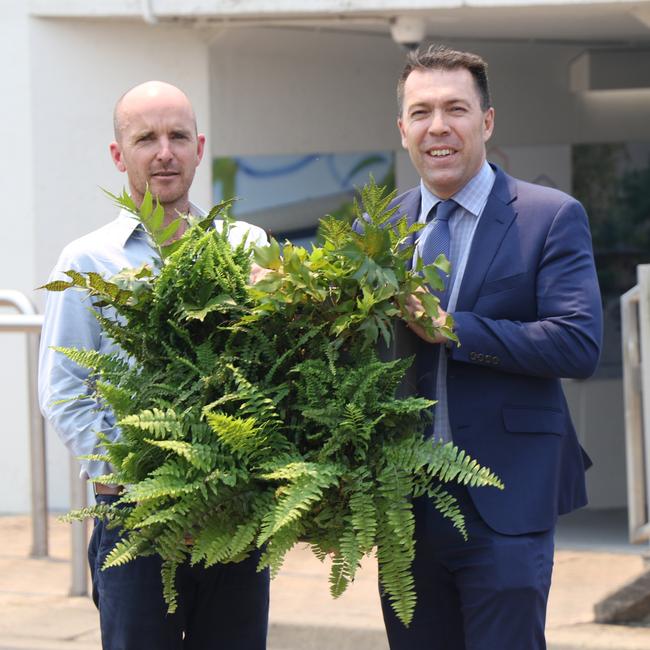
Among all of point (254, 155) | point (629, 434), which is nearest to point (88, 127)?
point (254, 155)

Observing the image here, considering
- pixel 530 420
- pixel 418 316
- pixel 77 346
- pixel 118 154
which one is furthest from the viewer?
pixel 118 154

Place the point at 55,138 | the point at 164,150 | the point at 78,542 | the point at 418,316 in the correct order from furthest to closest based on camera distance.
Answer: the point at 55,138 → the point at 78,542 → the point at 164,150 → the point at 418,316

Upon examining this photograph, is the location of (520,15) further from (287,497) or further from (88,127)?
(287,497)

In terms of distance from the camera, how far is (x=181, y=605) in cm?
355

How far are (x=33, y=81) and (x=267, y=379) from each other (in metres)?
5.62

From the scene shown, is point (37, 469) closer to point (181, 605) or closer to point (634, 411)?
point (634, 411)

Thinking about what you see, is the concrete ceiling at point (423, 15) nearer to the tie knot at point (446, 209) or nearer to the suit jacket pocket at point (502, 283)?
the tie knot at point (446, 209)

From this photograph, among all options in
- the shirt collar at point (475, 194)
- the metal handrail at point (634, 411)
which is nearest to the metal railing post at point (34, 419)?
the metal handrail at point (634, 411)

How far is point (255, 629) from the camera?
3668 mm

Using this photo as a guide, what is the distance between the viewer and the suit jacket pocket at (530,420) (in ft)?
11.0

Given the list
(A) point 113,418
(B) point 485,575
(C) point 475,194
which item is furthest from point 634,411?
(A) point 113,418

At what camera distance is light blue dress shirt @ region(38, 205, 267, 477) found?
3.43m

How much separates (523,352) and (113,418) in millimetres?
1019

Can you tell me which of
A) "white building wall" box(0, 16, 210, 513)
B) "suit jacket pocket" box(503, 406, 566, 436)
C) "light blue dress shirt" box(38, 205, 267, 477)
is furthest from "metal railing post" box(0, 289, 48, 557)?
"suit jacket pocket" box(503, 406, 566, 436)
